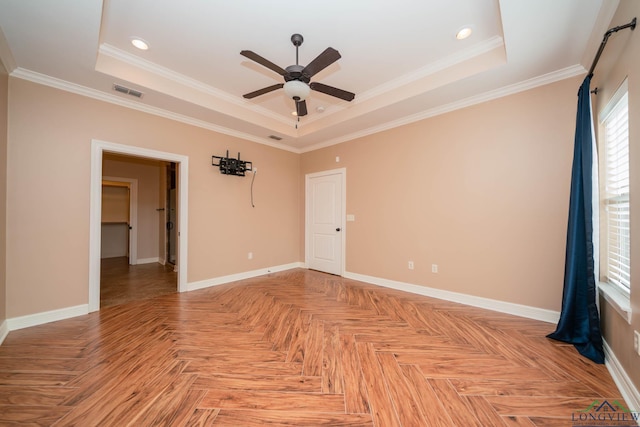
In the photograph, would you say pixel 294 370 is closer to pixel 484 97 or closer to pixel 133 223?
pixel 484 97

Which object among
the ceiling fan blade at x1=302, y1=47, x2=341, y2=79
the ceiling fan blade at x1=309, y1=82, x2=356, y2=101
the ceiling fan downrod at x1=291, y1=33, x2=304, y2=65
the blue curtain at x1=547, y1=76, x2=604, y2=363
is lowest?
the blue curtain at x1=547, y1=76, x2=604, y2=363

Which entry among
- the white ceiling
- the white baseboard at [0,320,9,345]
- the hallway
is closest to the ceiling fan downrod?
the white ceiling

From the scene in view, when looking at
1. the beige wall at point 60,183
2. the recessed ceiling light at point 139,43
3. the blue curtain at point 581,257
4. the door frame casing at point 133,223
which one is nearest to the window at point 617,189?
the blue curtain at point 581,257

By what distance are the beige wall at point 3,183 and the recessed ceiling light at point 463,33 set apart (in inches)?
180

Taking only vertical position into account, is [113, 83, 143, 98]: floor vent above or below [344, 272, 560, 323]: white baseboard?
above

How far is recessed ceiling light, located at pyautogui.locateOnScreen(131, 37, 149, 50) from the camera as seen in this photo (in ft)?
8.52

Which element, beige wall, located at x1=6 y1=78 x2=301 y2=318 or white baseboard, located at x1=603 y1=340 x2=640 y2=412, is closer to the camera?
white baseboard, located at x1=603 y1=340 x2=640 y2=412

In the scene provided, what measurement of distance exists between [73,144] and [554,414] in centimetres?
512

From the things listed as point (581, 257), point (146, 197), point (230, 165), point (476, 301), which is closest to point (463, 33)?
point (581, 257)

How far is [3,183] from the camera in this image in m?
2.50

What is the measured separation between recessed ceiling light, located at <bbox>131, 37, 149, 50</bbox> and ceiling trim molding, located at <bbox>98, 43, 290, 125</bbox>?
10.0 inches

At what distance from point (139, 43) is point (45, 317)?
3240 millimetres

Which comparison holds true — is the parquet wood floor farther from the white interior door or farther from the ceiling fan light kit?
the ceiling fan light kit

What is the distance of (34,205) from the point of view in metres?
2.73
